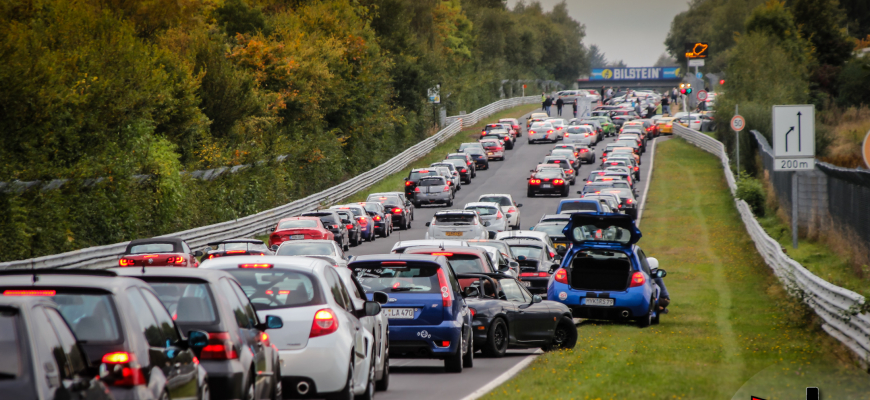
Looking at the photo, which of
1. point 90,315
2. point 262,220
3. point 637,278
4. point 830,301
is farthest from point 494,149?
point 90,315

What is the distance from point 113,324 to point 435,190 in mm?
45131

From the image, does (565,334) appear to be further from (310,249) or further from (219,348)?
(310,249)

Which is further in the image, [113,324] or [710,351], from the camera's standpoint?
[710,351]

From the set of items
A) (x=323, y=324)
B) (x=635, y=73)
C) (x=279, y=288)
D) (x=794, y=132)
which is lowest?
(x=323, y=324)

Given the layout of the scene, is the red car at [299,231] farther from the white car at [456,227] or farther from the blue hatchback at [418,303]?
the blue hatchback at [418,303]

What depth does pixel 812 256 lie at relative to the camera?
2544cm

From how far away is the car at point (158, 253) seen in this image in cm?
2431

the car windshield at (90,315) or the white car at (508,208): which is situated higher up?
the car windshield at (90,315)

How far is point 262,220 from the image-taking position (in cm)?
4294

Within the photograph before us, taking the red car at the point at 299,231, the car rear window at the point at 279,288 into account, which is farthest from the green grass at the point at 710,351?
the red car at the point at 299,231

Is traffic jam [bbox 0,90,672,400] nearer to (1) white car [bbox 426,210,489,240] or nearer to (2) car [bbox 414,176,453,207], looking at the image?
(1) white car [bbox 426,210,489,240]

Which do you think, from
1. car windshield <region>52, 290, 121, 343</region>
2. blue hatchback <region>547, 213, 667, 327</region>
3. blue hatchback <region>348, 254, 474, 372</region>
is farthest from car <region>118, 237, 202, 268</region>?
car windshield <region>52, 290, 121, 343</region>

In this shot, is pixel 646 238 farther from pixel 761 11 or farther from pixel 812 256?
pixel 761 11

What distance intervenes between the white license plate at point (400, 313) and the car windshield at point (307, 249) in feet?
38.4
